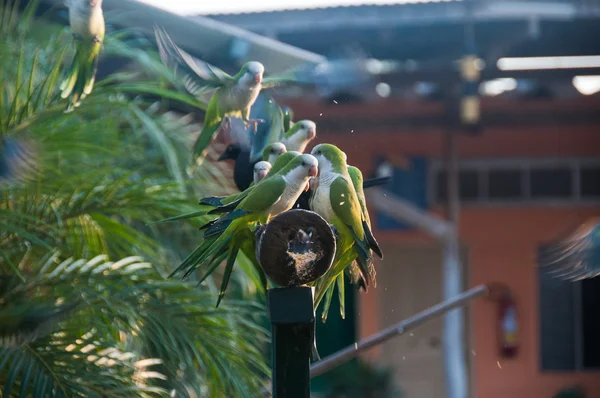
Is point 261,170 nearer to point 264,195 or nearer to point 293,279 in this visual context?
point 264,195

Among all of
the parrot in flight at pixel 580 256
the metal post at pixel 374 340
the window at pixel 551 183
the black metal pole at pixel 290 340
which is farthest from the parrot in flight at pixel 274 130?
the window at pixel 551 183

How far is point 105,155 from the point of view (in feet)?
9.39

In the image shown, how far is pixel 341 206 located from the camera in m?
1.57

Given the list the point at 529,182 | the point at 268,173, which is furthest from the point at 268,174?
the point at 529,182

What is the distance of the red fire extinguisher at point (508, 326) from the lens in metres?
6.72

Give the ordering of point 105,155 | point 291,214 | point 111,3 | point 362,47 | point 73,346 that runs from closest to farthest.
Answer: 1. point 291,214
2. point 73,346
3. point 105,155
4. point 111,3
5. point 362,47

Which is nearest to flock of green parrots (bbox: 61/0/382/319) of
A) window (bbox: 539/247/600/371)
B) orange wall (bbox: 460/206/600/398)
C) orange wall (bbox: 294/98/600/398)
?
orange wall (bbox: 294/98/600/398)

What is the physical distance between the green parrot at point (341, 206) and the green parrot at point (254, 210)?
42 mm

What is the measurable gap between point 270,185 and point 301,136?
272mm

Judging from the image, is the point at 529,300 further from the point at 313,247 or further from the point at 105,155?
the point at 313,247

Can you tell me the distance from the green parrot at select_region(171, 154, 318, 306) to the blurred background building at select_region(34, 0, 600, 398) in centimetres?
407

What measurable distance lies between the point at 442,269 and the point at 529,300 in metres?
0.70

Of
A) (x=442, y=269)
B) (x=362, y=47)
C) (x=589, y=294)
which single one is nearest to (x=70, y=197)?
(x=362, y=47)

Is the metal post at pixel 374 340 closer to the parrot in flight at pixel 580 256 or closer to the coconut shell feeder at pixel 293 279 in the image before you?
the parrot in flight at pixel 580 256
